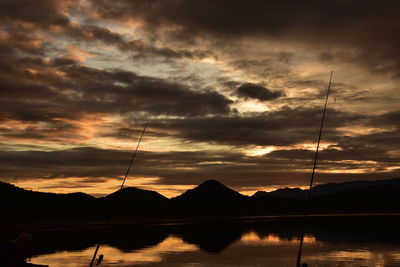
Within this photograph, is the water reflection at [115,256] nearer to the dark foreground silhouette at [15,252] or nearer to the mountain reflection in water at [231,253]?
the mountain reflection in water at [231,253]

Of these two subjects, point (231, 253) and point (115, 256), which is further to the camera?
point (231, 253)

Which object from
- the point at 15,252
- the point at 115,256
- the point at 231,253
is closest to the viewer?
the point at 15,252

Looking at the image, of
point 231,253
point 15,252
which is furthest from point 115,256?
point 15,252

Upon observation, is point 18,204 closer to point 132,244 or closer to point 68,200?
point 68,200

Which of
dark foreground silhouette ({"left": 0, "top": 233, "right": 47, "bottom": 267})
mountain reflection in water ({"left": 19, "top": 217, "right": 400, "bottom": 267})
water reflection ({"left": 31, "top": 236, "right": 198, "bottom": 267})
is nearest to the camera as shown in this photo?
dark foreground silhouette ({"left": 0, "top": 233, "right": 47, "bottom": 267})

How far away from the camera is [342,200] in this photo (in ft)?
639

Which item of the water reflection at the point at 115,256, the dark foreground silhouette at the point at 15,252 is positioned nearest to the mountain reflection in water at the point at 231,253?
the water reflection at the point at 115,256

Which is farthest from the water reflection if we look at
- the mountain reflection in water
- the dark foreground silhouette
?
the dark foreground silhouette

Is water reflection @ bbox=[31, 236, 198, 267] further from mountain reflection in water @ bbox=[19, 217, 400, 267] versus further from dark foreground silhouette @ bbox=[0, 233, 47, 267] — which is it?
dark foreground silhouette @ bbox=[0, 233, 47, 267]

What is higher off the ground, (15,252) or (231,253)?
(15,252)

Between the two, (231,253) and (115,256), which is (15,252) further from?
(231,253)

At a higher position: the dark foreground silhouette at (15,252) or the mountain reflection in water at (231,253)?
the dark foreground silhouette at (15,252)

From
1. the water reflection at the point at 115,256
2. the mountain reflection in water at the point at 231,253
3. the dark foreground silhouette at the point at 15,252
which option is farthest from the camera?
the water reflection at the point at 115,256

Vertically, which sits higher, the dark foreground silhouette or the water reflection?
the dark foreground silhouette
